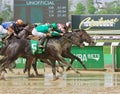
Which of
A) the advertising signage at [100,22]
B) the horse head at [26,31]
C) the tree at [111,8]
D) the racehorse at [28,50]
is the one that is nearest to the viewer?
the racehorse at [28,50]

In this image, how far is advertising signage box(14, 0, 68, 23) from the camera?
34.5 m

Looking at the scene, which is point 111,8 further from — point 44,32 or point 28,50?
point 28,50

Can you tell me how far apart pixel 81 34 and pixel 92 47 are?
3628mm

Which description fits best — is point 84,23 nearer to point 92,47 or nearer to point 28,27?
point 92,47

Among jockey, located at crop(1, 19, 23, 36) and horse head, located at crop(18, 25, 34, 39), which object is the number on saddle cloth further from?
horse head, located at crop(18, 25, 34, 39)

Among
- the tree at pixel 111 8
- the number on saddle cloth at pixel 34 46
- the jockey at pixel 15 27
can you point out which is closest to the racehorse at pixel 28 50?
the number on saddle cloth at pixel 34 46

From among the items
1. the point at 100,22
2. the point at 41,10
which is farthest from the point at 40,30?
the point at 100,22

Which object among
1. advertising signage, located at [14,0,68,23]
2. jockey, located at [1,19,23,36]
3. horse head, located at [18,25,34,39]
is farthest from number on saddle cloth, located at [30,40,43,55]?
advertising signage, located at [14,0,68,23]

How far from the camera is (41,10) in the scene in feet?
115

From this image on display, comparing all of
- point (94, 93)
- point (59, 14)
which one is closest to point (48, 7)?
point (59, 14)

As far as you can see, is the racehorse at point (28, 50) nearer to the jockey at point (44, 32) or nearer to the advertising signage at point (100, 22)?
the jockey at point (44, 32)

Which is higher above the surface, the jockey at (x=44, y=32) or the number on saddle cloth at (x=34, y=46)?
the jockey at (x=44, y=32)

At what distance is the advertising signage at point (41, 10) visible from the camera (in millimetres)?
34500

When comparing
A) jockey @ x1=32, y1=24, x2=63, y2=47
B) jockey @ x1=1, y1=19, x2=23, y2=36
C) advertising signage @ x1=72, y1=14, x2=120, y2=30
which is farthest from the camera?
advertising signage @ x1=72, y1=14, x2=120, y2=30
